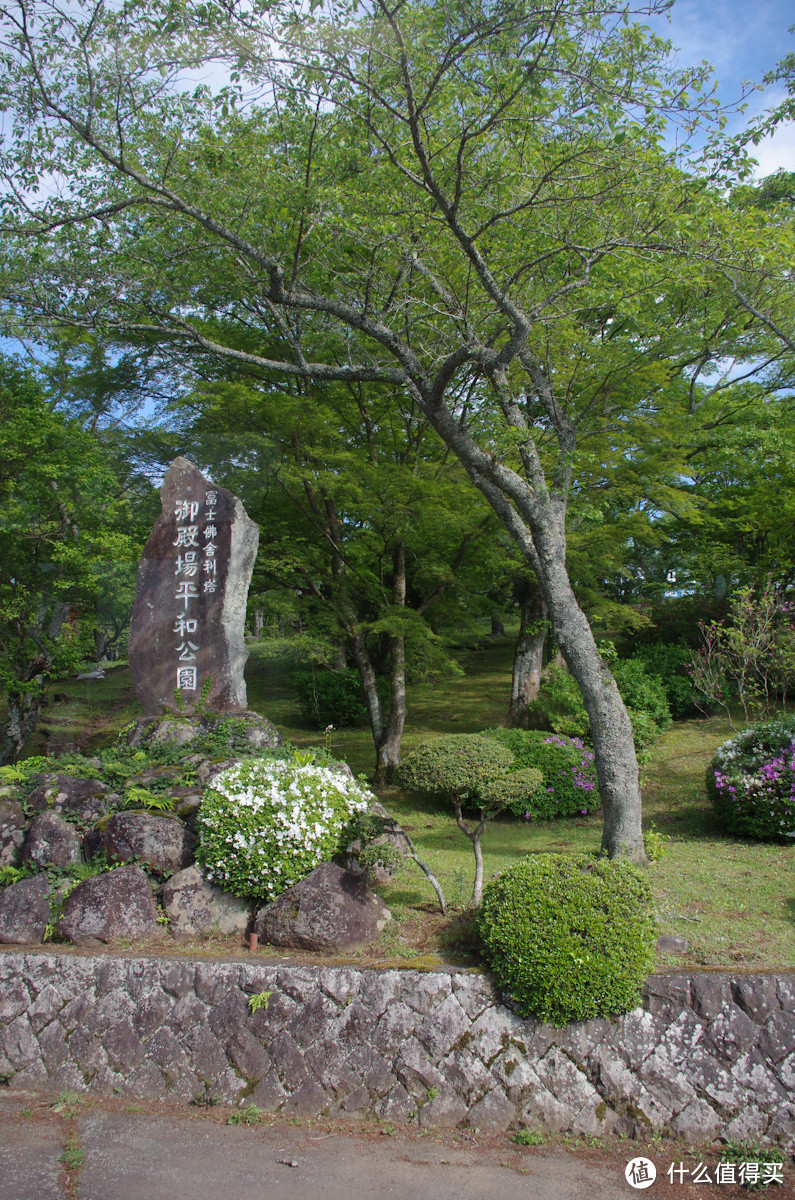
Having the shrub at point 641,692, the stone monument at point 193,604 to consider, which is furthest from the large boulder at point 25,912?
the shrub at point 641,692

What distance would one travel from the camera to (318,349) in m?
11.9

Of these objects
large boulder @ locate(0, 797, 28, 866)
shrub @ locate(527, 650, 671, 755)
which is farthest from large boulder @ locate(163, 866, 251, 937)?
shrub @ locate(527, 650, 671, 755)

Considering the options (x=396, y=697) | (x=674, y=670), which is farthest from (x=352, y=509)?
(x=674, y=670)

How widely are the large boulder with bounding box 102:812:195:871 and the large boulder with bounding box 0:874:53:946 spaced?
0.53 metres

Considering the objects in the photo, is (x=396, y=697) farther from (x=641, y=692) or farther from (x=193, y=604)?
(x=193, y=604)

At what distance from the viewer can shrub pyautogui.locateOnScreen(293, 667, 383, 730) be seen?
1766 centimetres

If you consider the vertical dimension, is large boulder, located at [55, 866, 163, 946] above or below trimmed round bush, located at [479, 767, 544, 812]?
below

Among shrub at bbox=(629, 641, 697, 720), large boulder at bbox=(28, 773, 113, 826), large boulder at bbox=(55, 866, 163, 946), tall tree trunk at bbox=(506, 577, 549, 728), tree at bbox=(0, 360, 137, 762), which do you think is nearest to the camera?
large boulder at bbox=(55, 866, 163, 946)

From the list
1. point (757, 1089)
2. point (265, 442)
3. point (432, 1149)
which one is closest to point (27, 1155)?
point (432, 1149)

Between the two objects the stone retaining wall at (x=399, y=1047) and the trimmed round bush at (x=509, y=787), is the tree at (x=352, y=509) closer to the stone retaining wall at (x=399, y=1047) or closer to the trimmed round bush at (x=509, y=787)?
the trimmed round bush at (x=509, y=787)

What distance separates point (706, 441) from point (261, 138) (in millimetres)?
10030

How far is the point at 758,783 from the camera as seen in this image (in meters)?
8.05

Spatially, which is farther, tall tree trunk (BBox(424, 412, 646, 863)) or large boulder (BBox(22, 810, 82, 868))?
tall tree trunk (BBox(424, 412, 646, 863))

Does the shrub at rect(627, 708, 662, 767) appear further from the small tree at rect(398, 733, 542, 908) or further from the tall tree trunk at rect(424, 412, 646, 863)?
the small tree at rect(398, 733, 542, 908)
